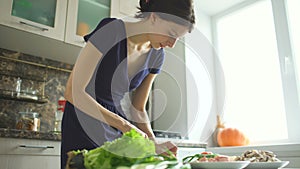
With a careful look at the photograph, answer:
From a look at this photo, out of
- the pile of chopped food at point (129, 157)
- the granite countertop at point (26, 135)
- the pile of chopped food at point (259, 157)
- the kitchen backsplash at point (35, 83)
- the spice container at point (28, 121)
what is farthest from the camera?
the kitchen backsplash at point (35, 83)

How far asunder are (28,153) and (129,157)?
118cm

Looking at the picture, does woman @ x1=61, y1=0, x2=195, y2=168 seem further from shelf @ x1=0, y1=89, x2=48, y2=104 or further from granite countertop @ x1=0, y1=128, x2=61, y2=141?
shelf @ x1=0, y1=89, x2=48, y2=104

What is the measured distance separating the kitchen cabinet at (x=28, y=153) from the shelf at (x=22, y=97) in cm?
52

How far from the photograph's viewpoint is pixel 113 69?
3.50 ft

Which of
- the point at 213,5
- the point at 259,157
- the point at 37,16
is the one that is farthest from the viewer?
the point at 213,5

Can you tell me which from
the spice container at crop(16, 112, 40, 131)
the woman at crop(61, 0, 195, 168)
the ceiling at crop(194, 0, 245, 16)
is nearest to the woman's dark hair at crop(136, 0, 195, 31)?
the woman at crop(61, 0, 195, 168)

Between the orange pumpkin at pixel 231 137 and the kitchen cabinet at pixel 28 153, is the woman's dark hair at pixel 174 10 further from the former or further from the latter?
the orange pumpkin at pixel 231 137

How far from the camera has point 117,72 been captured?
1080 mm

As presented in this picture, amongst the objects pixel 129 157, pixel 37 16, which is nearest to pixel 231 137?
pixel 37 16

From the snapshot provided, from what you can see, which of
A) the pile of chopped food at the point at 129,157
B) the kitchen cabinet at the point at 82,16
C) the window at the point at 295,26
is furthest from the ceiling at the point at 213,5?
the pile of chopped food at the point at 129,157

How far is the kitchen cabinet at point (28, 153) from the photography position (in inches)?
53.4

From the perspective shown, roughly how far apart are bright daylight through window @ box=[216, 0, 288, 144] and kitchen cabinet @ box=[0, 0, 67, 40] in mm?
1697

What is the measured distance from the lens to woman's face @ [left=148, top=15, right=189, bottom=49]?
1125 millimetres

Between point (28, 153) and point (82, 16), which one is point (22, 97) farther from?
point (82, 16)
